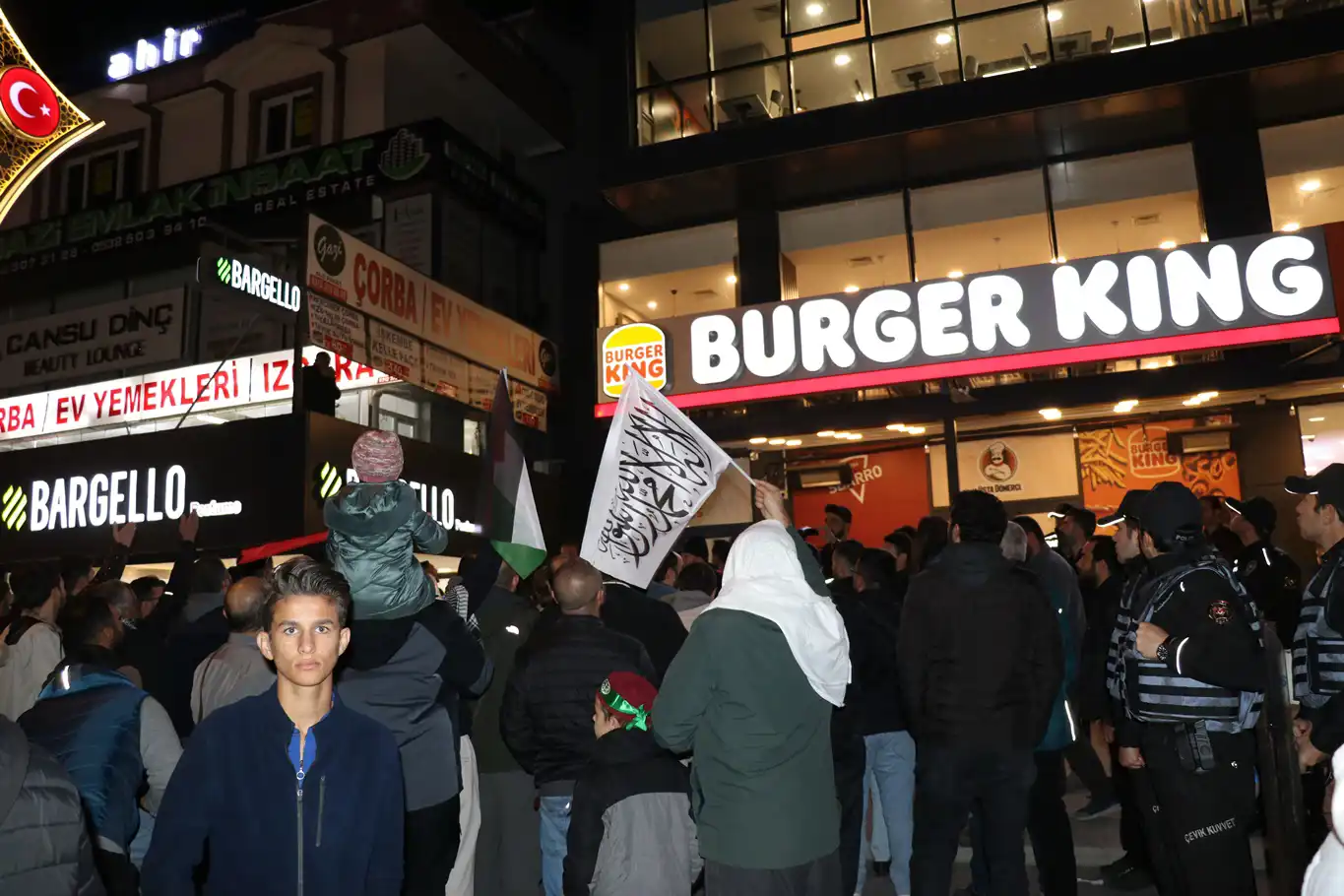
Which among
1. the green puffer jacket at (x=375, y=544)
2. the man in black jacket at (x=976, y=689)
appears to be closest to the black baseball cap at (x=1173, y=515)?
the man in black jacket at (x=976, y=689)

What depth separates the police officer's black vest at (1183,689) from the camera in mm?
4629

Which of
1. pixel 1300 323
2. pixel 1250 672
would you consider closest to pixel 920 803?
pixel 1250 672

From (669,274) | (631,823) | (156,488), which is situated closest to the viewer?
(631,823)

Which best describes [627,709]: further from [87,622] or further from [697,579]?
[697,579]

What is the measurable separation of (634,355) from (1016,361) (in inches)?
199

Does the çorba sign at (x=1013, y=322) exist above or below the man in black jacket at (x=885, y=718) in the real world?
above

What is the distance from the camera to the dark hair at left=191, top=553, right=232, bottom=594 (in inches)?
263

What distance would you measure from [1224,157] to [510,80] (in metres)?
12.2

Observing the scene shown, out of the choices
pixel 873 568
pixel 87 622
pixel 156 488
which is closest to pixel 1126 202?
pixel 873 568

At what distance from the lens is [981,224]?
15016mm

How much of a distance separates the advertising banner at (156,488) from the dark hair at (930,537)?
8.64 meters

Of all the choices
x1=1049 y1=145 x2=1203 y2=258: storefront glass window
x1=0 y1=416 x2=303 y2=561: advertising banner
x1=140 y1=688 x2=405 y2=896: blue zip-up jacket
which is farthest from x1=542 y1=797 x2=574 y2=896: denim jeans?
x1=1049 y1=145 x2=1203 y2=258: storefront glass window

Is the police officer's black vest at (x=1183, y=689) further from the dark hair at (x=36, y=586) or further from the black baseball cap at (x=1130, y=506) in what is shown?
the dark hair at (x=36, y=586)

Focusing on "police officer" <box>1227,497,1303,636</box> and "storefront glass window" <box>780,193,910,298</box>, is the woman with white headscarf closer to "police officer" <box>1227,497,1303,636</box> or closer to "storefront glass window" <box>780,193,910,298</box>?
"police officer" <box>1227,497,1303,636</box>
